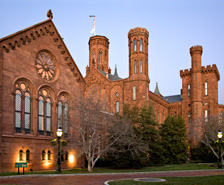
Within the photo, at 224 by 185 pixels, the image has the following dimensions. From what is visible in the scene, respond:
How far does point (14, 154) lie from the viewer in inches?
1061

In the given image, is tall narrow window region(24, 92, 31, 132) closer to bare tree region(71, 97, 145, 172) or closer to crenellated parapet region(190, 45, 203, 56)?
bare tree region(71, 97, 145, 172)

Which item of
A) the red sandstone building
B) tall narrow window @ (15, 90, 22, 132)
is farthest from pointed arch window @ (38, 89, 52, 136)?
tall narrow window @ (15, 90, 22, 132)

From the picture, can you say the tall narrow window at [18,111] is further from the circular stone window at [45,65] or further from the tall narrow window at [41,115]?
the circular stone window at [45,65]

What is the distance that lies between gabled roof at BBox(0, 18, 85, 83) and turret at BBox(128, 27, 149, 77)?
65.1 ft

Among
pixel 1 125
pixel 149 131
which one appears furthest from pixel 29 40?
pixel 149 131

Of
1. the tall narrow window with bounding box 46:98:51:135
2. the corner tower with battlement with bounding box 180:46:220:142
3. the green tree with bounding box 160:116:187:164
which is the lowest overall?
the green tree with bounding box 160:116:187:164

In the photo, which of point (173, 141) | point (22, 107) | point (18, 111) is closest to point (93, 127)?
point (22, 107)

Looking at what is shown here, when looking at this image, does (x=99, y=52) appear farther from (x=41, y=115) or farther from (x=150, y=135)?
(x=41, y=115)

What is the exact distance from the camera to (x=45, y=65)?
32.8 meters

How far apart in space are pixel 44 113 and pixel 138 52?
28.4 meters

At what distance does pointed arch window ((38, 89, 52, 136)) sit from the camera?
3152 cm

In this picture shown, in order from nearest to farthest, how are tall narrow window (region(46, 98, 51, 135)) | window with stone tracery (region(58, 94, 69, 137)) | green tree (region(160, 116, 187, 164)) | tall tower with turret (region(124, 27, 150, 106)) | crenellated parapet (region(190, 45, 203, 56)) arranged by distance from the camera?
1. tall narrow window (region(46, 98, 51, 135))
2. window with stone tracery (region(58, 94, 69, 137))
3. green tree (region(160, 116, 187, 164))
4. tall tower with turret (region(124, 27, 150, 106))
5. crenellated parapet (region(190, 45, 203, 56))

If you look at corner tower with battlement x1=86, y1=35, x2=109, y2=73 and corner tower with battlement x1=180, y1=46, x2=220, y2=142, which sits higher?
corner tower with battlement x1=86, y1=35, x2=109, y2=73

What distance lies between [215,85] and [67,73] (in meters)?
50.9
